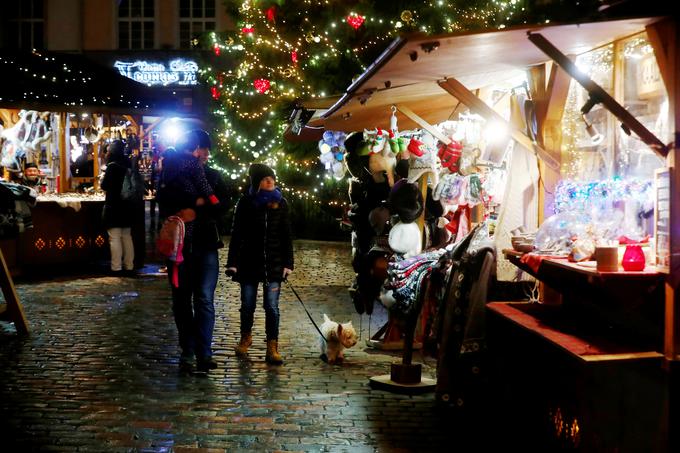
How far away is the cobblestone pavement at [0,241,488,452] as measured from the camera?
5.90m

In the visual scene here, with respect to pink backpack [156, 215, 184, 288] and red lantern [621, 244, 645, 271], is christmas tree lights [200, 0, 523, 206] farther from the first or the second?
red lantern [621, 244, 645, 271]

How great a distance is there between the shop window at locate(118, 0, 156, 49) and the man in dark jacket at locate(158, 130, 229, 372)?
26940mm

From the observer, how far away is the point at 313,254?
18641 mm

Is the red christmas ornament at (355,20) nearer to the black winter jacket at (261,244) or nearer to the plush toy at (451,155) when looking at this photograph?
the black winter jacket at (261,244)

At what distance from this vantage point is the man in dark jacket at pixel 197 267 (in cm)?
775

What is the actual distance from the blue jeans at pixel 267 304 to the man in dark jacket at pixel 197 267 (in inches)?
21.7

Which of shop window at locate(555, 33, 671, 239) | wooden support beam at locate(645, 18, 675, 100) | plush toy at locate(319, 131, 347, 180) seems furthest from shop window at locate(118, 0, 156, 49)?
wooden support beam at locate(645, 18, 675, 100)

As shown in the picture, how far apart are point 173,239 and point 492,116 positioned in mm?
3155

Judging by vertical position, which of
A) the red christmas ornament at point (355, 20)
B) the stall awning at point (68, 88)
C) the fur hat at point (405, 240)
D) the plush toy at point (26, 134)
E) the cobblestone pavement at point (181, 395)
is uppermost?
the red christmas ornament at point (355, 20)

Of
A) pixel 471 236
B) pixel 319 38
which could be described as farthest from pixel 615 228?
pixel 319 38

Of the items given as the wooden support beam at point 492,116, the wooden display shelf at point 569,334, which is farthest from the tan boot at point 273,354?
the wooden support beam at point 492,116

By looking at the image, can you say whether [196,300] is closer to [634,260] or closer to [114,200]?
[634,260]

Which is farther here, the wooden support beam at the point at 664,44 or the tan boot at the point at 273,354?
the tan boot at the point at 273,354

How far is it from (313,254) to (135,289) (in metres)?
6.17
